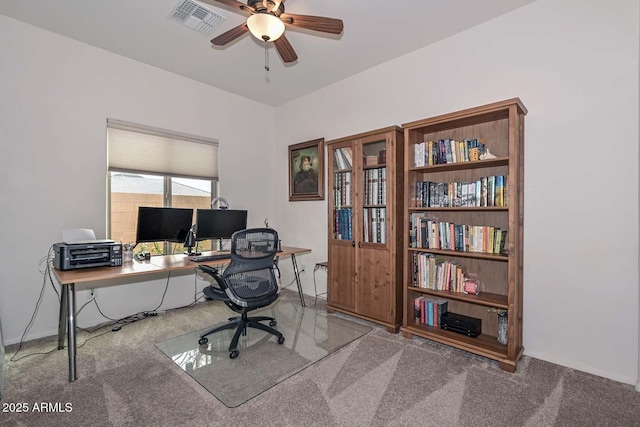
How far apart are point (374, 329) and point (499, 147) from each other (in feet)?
6.71

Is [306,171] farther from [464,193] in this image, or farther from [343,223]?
[464,193]

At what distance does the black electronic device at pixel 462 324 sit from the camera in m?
2.54

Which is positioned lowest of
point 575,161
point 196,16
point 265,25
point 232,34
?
point 575,161

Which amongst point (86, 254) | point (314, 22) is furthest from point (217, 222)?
point (314, 22)

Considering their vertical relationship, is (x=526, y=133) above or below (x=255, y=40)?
below

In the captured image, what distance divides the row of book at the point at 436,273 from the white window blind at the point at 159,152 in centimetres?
283

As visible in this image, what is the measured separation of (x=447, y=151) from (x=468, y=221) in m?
0.68

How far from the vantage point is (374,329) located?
2996 mm

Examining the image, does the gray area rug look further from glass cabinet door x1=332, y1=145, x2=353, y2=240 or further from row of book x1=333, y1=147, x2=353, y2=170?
row of book x1=333, y1=147, x2=353, y2=170

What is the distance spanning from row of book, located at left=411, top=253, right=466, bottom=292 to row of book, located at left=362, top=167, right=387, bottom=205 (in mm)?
661

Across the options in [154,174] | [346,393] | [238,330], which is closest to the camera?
[346,393]

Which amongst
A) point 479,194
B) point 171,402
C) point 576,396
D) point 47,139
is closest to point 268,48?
point 47,139

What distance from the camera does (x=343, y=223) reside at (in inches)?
133

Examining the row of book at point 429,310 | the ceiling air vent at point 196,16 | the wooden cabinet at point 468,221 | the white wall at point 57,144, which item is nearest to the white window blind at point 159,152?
the white wall at point 57,144
